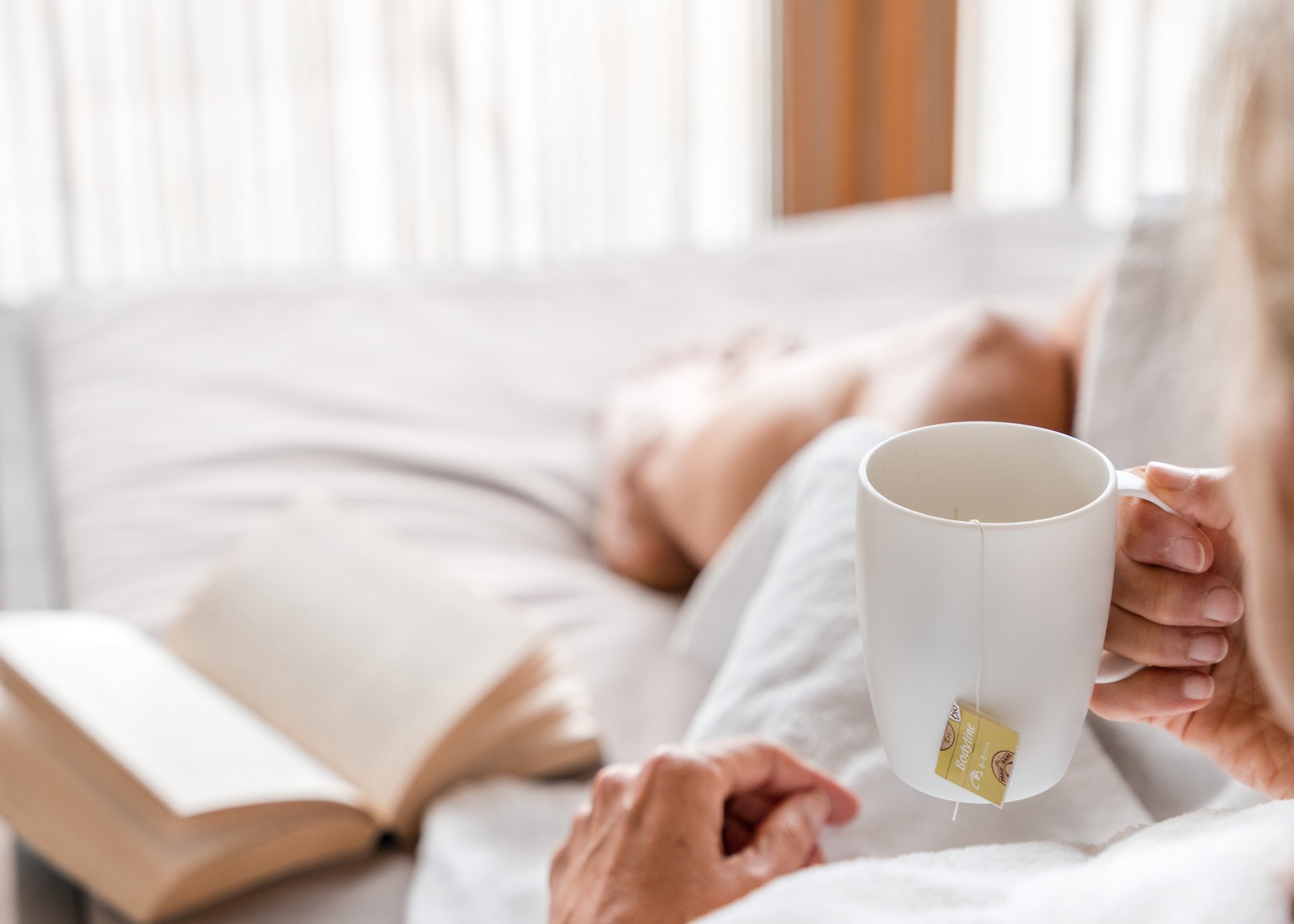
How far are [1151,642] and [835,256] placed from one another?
1259 mm

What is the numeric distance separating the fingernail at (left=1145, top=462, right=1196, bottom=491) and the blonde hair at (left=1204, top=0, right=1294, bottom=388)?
10cm

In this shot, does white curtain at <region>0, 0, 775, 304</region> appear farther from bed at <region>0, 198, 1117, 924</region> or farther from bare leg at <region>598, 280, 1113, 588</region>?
bare leg at <region>598, 280, 1113, 588</region>

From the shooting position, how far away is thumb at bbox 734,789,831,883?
1.86 feet

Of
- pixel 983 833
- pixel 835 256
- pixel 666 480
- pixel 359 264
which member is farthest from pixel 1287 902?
pixel 359 264

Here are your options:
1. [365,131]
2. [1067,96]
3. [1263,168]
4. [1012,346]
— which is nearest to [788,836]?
[1263,168]

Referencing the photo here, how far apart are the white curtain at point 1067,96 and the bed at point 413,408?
895mm

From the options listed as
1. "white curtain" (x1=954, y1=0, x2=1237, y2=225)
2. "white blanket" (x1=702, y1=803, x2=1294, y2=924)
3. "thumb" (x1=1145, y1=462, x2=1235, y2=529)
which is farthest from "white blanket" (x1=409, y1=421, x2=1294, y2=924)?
"white curtain" (x1=954, y1=0, x2=1237, y2=225)

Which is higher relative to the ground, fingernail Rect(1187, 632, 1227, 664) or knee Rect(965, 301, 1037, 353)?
knee Rect(965, 301, 1037, 353)

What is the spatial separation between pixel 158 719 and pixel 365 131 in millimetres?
1819

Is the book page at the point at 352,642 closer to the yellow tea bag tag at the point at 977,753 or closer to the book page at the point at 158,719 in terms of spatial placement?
the book page at the point at 158,719

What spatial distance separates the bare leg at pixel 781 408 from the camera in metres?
0.88

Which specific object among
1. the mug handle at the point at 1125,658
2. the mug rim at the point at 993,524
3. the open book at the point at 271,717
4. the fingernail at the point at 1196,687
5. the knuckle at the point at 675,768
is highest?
the mug rim at the point at 993,524

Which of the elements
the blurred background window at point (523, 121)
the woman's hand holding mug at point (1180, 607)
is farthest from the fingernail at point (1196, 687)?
the blurred background window at point (523, 121)

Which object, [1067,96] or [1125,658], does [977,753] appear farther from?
[1067,96]
